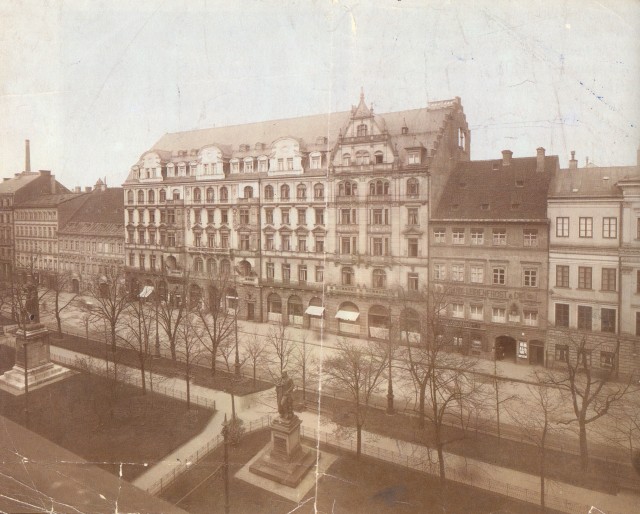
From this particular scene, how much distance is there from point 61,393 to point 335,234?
8294 mm

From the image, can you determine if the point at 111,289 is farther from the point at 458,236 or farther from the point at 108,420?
the point at 458,236

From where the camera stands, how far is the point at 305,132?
38.9 ft

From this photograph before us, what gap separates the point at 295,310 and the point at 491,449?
6271mm

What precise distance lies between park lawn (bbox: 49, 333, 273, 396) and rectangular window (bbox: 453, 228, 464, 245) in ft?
22.6

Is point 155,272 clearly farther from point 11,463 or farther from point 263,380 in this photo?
point 11,463

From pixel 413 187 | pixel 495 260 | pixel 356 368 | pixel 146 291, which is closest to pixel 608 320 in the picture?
pixel 495 260

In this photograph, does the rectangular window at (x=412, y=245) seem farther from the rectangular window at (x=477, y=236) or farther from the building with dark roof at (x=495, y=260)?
the rectangular window at (x=477, y=236)

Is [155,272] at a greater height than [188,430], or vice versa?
[155,272]

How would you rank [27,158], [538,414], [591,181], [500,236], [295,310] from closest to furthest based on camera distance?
[591,181], [27,158], [538,414], [500,236], [295,310]

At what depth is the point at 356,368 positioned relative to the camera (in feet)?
35.5

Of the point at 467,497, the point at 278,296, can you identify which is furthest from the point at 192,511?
the point at 278,296

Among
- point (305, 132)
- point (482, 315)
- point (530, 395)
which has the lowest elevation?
point (530, 395)

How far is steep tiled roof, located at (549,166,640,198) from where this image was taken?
27.6 ft

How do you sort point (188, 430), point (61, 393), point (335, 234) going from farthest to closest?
1. point (335, 234)
2. point (61, 393)
3. point (188, 430)
